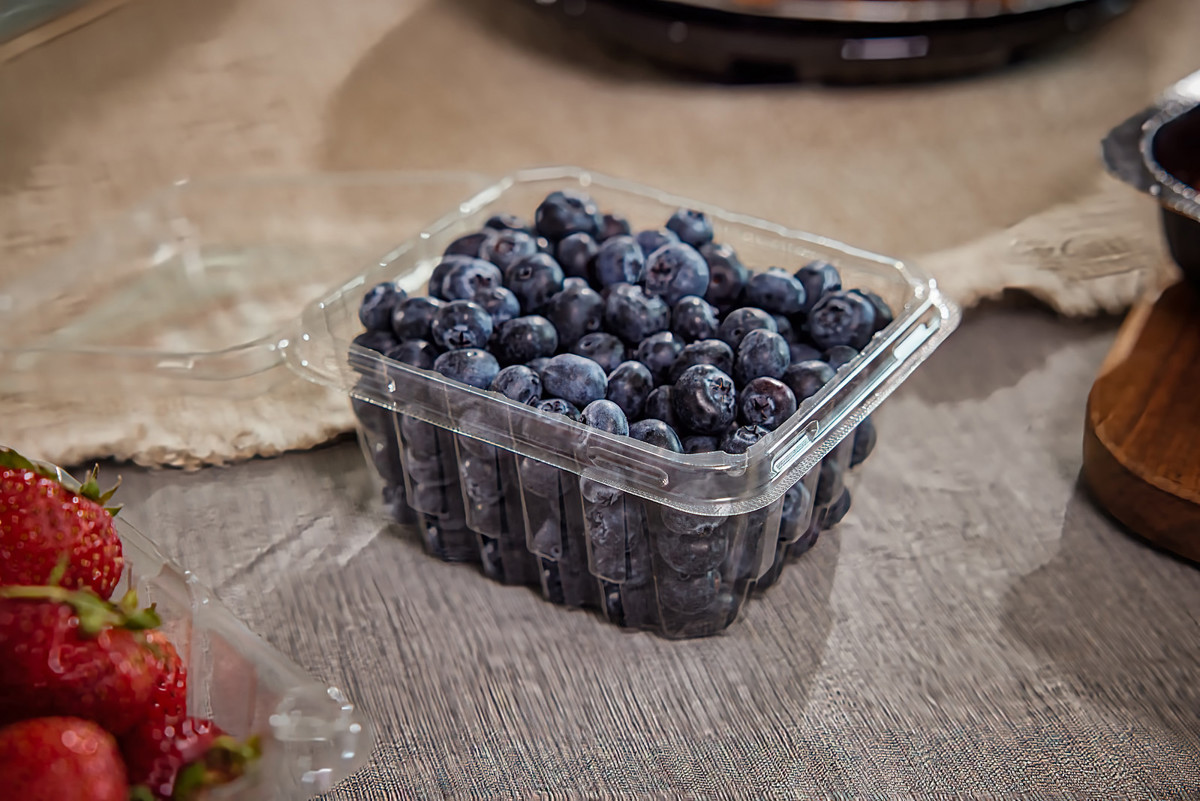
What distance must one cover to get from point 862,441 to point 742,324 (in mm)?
151

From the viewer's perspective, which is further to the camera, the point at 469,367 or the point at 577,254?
the point at 577,254

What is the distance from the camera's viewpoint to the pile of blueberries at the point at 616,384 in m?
0.75

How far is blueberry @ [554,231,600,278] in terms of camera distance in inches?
35.5

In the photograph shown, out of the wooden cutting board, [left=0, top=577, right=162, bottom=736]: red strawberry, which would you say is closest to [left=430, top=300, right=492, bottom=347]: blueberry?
[left=0, top=577, right=162, bottom=736]: red strawberry

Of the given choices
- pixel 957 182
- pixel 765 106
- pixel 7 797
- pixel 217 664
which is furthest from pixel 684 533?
pixel 765 106

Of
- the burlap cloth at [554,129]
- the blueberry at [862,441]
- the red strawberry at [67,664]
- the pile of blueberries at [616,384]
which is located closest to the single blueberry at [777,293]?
the pile of blueberries at [616,384]

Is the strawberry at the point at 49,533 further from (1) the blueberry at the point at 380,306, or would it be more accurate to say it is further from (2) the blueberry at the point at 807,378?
(2) the blueberry at the point at 807,378

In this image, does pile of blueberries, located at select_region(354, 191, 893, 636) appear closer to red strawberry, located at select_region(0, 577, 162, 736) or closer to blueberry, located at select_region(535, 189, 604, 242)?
blueberry, located at select_region(535, 189, 604, 242)

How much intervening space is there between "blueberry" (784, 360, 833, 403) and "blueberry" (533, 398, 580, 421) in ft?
0.51

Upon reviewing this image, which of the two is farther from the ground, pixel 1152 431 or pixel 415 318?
pixel 415 318

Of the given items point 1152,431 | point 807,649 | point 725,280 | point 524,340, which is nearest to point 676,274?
point 725,280

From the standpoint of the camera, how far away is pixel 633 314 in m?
0.82

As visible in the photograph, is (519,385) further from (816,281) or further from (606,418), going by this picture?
(816,281)

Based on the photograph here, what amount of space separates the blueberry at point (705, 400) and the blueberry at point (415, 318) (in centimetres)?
21
